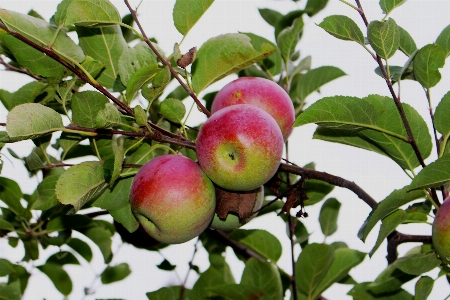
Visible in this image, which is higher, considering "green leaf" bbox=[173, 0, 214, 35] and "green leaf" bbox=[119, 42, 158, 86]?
"green leaf" bbox=[173, 0, 214, 35]

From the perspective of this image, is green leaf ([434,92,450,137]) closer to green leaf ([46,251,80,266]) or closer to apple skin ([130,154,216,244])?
apple skin ([130,154,216,244])

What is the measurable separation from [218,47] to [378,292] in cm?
97

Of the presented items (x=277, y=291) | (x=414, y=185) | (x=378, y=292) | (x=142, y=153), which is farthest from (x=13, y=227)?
(x=414, y=185)

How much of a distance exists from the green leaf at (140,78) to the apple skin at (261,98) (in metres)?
0.29

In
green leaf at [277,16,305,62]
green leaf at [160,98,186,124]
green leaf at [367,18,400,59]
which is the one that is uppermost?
green leaf at [277,16,305,62]

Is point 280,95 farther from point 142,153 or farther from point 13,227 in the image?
point 13,227

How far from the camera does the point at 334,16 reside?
4.81 feet

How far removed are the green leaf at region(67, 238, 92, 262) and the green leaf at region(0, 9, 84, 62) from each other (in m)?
→ 1.25

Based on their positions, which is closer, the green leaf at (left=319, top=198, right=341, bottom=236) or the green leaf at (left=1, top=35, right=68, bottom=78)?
the green leaf at (left=1, top=35, right=68, bottom=78)

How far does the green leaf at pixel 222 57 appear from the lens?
156 cm

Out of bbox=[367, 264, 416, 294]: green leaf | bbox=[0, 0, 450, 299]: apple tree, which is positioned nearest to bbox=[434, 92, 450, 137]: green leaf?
bbox=[0, 0, 450, 299]: apple tree

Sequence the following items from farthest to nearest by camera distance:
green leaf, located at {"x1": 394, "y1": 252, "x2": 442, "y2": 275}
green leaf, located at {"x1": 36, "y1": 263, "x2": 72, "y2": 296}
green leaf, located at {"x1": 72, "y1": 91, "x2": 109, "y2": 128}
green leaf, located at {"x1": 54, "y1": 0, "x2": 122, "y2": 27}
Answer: green leaf, located at {"x1": 36, "y1": 263, "x2": 72, "y2": 296}
green leaf, located at {"x1": 394, "y1": 252, "x2": 442, "y2": 275}
green leaf, located at {"x1": 72, "y1": 91, "x2": 109, "y2": 128}
green leaf, located at {"x1": 54, "y1": 0, "x2": 122, "y2": 27}

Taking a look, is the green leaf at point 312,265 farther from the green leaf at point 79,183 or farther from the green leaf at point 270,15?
the green leaf at point 270,15

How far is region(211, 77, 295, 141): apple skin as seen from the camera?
1.67 m
